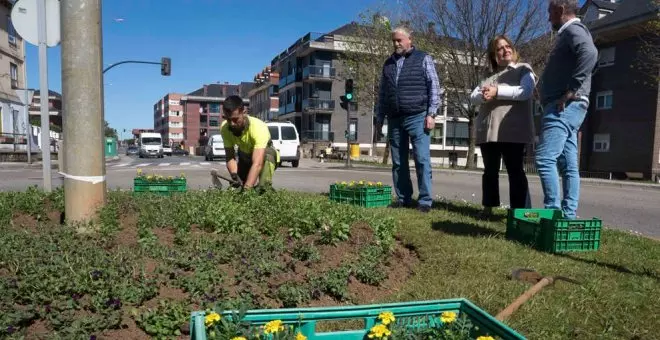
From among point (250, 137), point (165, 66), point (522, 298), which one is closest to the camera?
point (522, 298)

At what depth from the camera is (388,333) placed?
5.54ft

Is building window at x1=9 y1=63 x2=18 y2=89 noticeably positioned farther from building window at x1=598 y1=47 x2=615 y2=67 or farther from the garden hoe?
building window at x1=598 y1=47 x2=615 y2=67

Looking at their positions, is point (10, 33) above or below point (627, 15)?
below

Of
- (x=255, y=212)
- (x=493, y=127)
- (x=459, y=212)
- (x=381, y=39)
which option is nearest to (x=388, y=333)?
(x=255, y=212)

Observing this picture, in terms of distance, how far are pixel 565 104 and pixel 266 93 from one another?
72.0 metres

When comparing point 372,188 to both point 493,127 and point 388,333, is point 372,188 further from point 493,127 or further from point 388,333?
point 388,333

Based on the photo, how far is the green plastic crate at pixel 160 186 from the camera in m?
6.44

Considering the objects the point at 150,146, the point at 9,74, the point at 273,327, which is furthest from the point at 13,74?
the point at 273,327

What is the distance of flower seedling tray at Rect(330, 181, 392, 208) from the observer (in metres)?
5.63

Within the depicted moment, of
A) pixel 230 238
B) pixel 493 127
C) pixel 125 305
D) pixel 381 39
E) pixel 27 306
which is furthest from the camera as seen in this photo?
pixel 381 39

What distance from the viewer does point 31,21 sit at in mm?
5031

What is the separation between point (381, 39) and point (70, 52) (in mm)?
27305

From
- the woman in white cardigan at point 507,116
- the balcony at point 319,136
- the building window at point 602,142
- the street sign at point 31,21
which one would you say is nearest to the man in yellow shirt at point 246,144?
the street sign at point 31,21

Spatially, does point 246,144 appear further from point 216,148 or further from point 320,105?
point 320,105
